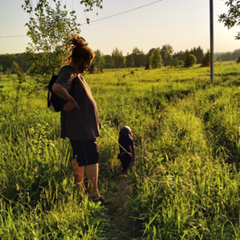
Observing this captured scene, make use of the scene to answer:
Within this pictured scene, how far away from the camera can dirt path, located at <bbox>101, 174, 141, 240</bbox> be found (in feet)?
8.66

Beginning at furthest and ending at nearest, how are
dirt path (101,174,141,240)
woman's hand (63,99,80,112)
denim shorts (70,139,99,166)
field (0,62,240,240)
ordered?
denim shorts (70,139,99,166) → woman's hand (63,99,80,112) → dirt path (101,174,141,240) → field (0,62,240,240)

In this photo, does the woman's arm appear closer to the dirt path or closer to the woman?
the woman

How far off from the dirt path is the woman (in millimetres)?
316

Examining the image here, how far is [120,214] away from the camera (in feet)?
9.93

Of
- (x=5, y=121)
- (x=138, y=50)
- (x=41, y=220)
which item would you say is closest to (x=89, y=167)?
(x=41, y=220)

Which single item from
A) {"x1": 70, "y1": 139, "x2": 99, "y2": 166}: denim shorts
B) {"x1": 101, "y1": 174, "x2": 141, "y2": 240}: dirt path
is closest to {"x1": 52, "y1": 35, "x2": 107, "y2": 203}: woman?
{"x1": 70, "y1": 139, "x2": 99, "y2": 166}: denim shorts

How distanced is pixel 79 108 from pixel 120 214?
1444 millimetres

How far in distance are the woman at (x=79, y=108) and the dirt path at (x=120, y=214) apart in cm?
32

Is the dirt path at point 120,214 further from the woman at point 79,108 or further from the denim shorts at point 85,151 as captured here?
the denim shorts at point 85,151

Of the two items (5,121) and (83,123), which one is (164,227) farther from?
(5,121)

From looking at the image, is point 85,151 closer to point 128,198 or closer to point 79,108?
point 79,108

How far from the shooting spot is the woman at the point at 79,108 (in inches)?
108

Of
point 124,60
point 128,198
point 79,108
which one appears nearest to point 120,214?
point 128,198

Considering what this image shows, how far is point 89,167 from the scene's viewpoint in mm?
3070
